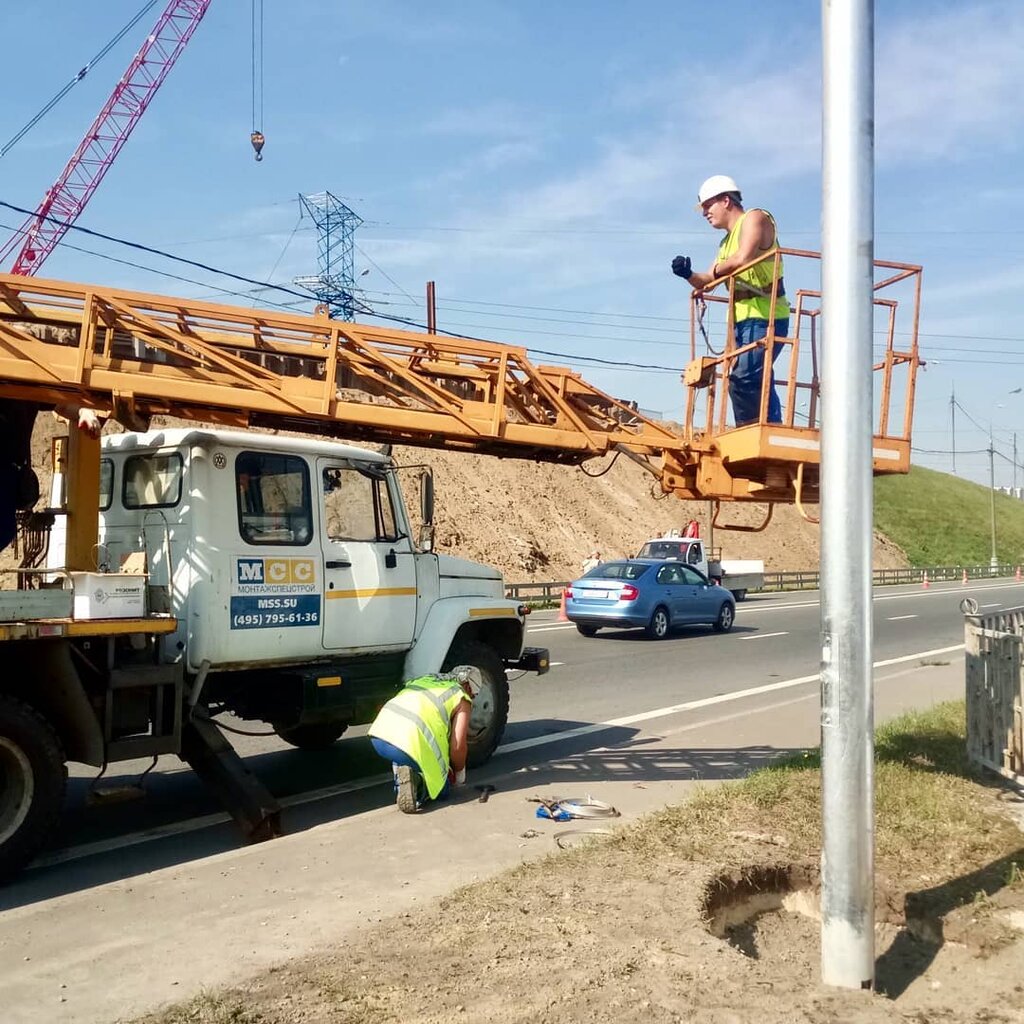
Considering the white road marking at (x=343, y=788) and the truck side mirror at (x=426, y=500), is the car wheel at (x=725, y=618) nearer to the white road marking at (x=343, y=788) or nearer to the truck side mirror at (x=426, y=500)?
the white road marking at (x=343, y=788)

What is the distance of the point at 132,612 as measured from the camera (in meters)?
6.34

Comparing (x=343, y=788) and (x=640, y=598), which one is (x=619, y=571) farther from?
(x=343, y=788)

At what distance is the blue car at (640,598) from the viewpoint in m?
19.7

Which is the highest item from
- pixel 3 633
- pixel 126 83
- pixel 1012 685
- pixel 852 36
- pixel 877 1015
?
pixel 126 83

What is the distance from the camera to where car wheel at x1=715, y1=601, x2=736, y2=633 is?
21859mm

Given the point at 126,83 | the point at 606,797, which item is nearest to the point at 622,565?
the point at 606,797

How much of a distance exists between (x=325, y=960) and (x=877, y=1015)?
2.19 metres

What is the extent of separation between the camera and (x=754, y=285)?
7559mm

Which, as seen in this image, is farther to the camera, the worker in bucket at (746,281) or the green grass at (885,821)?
the worker in bucket at (746,281)

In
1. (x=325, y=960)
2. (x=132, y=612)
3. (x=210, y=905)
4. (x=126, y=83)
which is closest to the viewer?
(x=325, y=960)

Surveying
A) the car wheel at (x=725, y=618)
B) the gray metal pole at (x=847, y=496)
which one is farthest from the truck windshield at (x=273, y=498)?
the car wheel at (x=725, y=618)

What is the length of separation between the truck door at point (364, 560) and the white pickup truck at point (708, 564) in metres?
19.9

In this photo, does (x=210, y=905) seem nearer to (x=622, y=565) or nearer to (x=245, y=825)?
(x=245, y=825)

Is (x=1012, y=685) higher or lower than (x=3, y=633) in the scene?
lower
